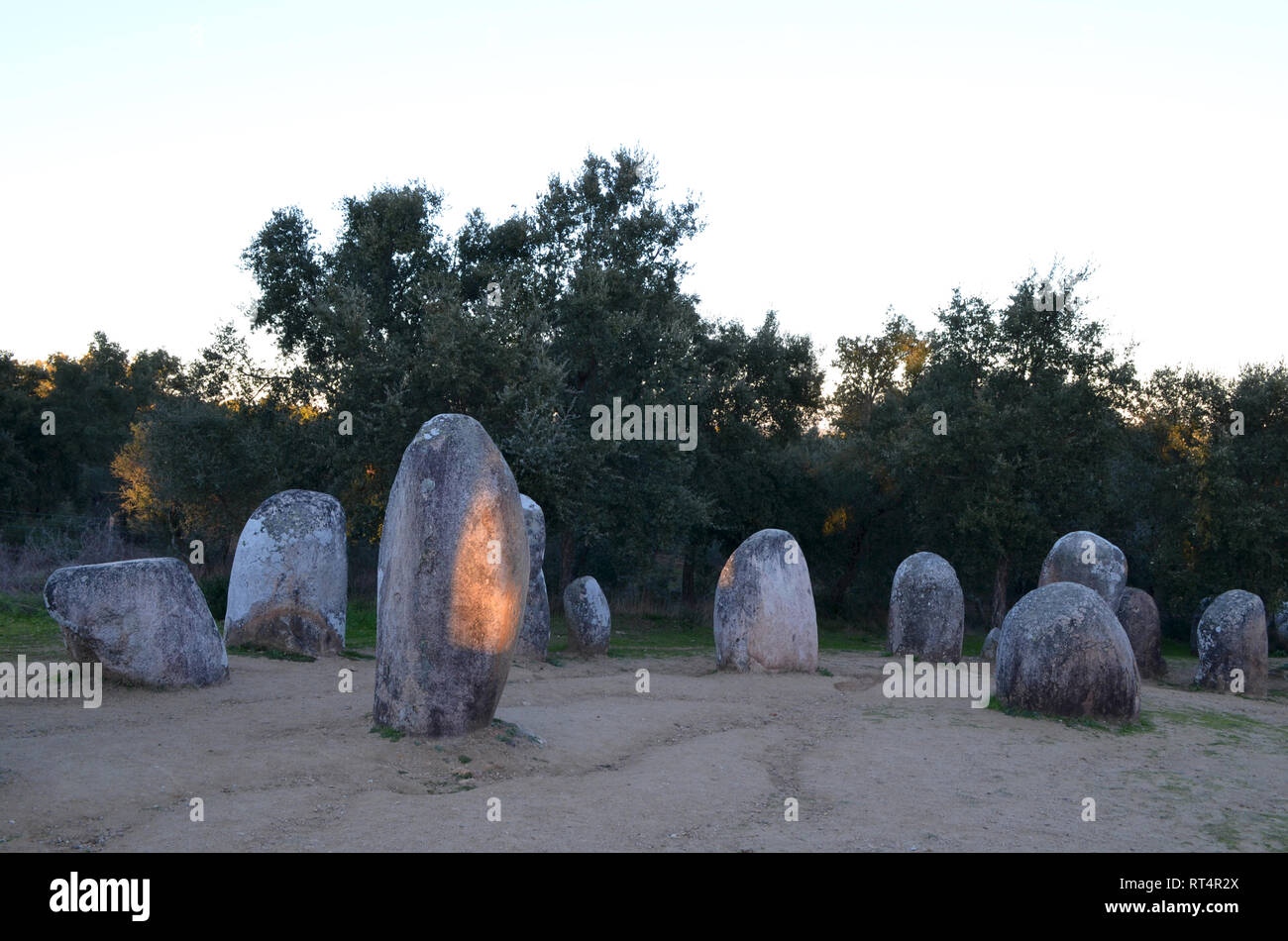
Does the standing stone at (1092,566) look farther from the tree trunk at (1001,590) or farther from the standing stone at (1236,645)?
the tree trunk at (1001,590)

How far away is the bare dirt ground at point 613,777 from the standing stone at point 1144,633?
598 cm

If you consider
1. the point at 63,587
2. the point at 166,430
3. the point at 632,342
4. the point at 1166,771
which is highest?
the point at 632,342

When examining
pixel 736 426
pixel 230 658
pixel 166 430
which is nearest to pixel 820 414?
pixel 736 426

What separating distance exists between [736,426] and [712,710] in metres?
16.0

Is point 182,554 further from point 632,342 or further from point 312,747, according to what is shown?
point 312,747

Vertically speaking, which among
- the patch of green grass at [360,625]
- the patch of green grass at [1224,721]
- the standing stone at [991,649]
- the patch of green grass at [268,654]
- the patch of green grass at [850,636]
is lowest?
the patch of green grass at [850,636]

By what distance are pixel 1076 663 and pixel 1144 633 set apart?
804 cm

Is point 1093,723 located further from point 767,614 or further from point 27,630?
point 27,630

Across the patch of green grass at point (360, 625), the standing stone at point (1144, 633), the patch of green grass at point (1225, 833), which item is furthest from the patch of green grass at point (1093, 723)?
the patch of green grass at point (360, 625)

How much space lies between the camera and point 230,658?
1245 centimetres

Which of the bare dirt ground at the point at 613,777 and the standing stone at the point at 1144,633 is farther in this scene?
the standing stone at the point at 1144,633

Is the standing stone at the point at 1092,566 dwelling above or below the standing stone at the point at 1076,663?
above

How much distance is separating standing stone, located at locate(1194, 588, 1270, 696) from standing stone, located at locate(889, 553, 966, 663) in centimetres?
400

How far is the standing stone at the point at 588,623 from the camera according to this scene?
51.7ft
